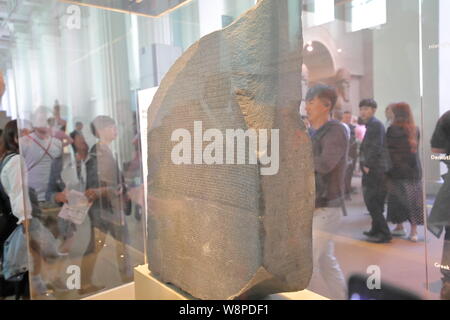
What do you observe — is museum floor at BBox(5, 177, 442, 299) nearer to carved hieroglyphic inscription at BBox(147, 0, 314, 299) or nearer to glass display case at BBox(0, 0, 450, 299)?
glass display case at BBox(0, 0, 450, 299)

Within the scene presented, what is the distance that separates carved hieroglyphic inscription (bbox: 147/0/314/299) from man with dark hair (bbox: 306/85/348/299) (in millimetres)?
852

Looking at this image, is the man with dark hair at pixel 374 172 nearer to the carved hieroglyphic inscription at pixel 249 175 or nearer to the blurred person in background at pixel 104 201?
the carved hieroglyphic inscription at pixel 249 175

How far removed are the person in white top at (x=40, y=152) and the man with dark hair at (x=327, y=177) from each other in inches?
54.5

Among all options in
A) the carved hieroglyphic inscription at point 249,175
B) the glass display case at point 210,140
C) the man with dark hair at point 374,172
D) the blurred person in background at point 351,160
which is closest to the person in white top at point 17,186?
the glass display case at point 210,140

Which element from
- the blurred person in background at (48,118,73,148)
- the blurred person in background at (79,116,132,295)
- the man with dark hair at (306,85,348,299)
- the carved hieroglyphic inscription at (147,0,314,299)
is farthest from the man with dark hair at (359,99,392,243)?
the blurred person in background at (48,118,73,148)

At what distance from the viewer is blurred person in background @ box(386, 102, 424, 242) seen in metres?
2.27

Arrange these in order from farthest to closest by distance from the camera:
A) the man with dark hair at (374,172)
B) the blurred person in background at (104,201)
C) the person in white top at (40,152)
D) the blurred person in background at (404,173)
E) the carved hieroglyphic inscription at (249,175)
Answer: the man with dark hair at (374,172) < the blurred person in background at (404,173) < the blurred person in background at (104,201) < the person in white top at (40,152) < the carved hieroglyphic inscription at (249,175)

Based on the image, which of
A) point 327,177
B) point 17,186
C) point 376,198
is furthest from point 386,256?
point 17,186

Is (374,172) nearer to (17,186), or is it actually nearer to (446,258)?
(446,258)

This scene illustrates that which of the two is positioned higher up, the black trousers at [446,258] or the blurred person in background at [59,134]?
the blurred person in background at [59,134]

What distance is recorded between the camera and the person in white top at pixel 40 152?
184 cm

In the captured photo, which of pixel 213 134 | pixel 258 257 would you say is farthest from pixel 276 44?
pixel 258 257

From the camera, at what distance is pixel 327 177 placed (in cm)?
247

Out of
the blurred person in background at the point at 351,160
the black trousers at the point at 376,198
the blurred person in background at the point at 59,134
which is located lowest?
Answer: the black trousers at the point at 376,198
